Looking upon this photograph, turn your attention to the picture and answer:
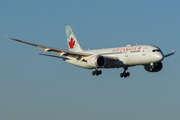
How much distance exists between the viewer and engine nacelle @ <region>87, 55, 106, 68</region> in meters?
65.1

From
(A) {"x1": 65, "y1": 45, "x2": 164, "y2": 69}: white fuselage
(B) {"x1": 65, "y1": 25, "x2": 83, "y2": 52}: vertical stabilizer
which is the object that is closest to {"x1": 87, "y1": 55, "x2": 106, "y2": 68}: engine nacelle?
(A) {"x1": 65, "y1": 45, "x2": 164, "y2": 69}: white fuselage

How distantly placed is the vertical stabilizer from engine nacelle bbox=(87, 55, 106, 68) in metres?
13.5

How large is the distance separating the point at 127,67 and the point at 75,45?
A: 1474 cm

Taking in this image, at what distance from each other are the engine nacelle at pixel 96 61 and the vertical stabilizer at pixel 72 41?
13494 millimetres

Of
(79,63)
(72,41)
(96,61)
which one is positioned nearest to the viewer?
(96,61)

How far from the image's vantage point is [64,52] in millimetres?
66750

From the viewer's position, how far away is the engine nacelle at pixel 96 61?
6512 cm

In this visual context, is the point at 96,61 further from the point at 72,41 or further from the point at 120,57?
the point at 72,41

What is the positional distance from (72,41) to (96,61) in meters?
17.2

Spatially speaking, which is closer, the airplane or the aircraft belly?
the airplane

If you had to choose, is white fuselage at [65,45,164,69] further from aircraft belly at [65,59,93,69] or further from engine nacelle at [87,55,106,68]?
aircraft belly at [65,59,93,69]

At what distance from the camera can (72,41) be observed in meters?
81.0

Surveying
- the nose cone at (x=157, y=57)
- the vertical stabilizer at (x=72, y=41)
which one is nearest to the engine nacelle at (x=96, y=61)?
the nose cone at (x=157, y=57)

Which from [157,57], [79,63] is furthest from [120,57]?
[79,63]
